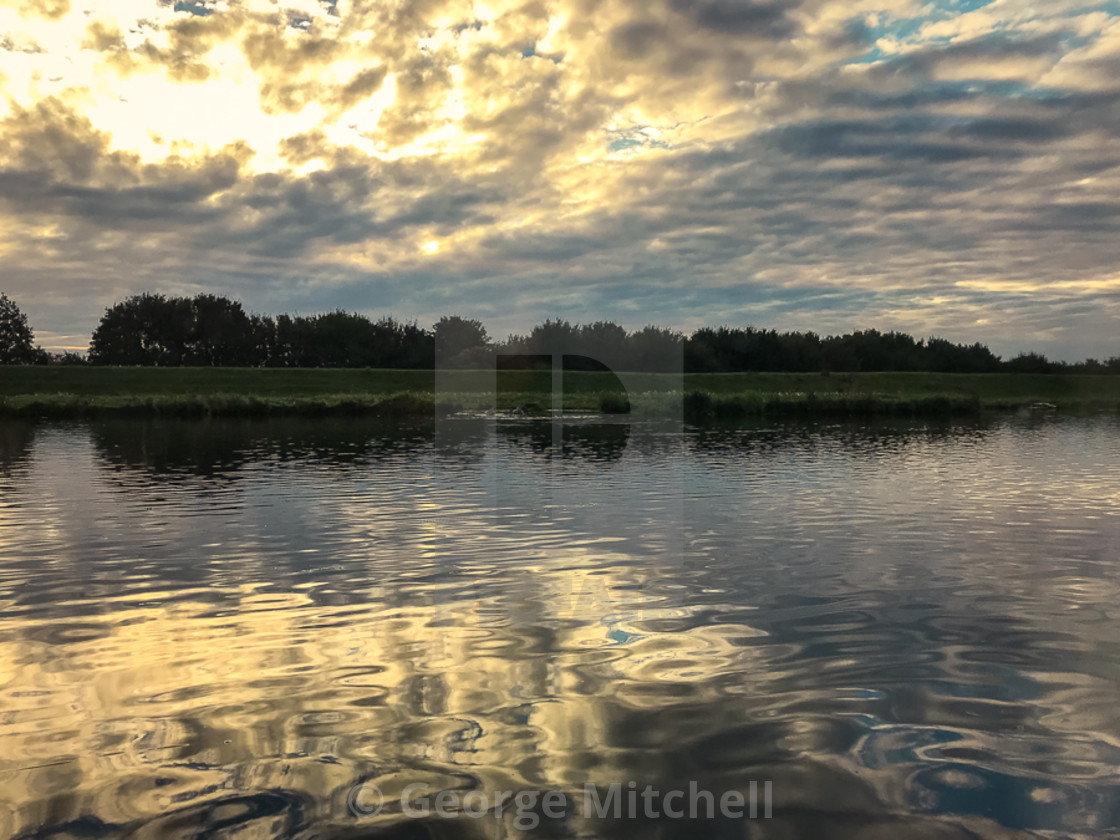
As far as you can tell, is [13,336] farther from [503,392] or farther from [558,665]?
[558,665]

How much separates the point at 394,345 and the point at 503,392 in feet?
178

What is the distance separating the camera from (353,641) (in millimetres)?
8523

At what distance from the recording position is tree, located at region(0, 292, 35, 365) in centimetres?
12450

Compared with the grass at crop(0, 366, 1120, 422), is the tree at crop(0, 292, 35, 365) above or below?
above

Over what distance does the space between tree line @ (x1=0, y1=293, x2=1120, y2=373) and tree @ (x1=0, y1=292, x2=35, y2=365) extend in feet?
0.48

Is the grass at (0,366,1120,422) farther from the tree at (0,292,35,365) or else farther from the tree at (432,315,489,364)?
the tree at (0,292,35,365)

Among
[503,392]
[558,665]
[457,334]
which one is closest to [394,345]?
[457,334]

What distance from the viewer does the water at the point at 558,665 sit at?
518 centimetres

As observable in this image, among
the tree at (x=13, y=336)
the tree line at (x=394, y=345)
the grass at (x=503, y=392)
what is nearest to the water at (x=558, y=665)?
the grass at (x=503, y=392)

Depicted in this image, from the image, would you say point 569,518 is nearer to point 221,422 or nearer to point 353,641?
point 353,641

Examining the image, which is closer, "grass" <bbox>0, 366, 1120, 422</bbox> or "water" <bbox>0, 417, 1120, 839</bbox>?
"water" <bbox>0, 417, 1120, 839</bbox>

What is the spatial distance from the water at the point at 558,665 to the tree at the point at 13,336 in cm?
12816

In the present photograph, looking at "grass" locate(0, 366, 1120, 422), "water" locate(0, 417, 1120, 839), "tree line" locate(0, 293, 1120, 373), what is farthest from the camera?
"tree line" locate(0, 293, 1120, 373)

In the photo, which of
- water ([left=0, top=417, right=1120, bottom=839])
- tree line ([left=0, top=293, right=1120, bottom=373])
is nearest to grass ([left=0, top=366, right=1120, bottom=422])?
tree line ([left=0, top=293, right=1120, bottom=373])
